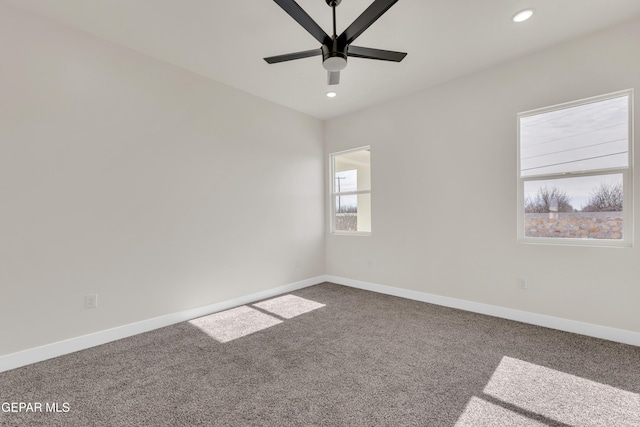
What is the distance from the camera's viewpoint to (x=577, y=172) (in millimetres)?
2764

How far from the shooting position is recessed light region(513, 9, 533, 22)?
2303 millimetres

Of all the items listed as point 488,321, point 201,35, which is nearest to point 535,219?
point 488,321

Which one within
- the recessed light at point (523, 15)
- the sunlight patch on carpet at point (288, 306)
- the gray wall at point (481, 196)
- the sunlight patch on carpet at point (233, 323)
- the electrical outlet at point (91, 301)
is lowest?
the sunlight patch on carpet at point (288, 306)

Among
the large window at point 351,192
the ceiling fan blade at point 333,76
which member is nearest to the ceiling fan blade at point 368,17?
the ceiling fan blade at point 333,76

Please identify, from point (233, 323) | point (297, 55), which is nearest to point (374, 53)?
point (297, 55)

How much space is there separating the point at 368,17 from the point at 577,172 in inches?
101

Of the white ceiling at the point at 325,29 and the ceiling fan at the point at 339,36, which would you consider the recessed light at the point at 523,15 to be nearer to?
the white ceiling at the point at 325,29

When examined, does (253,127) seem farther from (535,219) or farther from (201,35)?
(535,219)

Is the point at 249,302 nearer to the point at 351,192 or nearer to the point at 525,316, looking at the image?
the point at 351,192

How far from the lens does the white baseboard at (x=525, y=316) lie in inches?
99.5

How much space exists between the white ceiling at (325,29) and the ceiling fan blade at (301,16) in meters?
0.49

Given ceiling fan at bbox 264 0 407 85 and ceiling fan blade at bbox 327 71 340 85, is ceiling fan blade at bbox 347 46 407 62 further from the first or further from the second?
ceiling fan blade at bbox 327 71 340 85

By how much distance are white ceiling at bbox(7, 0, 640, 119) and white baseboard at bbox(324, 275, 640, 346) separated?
2727 millimetres

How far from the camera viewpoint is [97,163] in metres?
2.61
